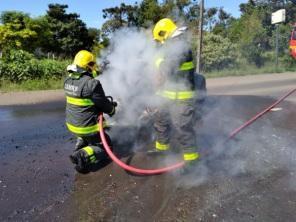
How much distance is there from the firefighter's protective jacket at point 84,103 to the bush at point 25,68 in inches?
476

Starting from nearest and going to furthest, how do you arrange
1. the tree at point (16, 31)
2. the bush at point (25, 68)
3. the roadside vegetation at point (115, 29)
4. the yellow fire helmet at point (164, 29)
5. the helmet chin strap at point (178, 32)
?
1. the helmet chin strap at point (178, 32)
2. the yellow fire helmet at point (164, 29)
3. the roadside vegetation at point (115, 29)
4. the bush at point (25, 68)
5. the tree at point (16, 31)

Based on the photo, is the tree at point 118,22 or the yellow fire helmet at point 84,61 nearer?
the yellow fire helmet at point 84,61

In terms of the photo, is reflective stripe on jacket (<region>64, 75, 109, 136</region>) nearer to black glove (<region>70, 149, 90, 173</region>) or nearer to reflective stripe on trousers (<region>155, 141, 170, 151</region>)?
black glove (<region>70, 149, 90, 173</region>)

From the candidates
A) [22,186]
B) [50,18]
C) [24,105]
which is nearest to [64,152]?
[22,186]

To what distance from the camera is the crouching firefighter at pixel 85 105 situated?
5.30 meters

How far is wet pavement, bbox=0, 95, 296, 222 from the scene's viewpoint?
13.5 ft

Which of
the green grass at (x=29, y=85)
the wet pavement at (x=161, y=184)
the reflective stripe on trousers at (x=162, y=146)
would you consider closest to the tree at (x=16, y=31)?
the green grass at (x=29, y=85)

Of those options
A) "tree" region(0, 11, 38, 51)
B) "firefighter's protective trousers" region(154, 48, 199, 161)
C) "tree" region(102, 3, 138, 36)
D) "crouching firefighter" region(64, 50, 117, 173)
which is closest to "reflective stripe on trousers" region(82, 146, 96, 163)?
"crouching firefighter" region(64, 50, 117, 173)

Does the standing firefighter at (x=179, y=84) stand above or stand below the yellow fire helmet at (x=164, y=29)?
below

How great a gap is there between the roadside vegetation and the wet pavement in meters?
2.30

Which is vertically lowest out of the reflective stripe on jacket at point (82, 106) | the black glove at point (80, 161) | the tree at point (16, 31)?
the black glove at point (80, 161)

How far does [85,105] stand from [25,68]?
40.6ft

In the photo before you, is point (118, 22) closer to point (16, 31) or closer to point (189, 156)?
point (189, 156)

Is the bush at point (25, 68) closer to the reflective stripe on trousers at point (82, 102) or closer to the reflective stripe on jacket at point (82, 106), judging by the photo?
the reflective stripe on jacket at point (82, 106)
